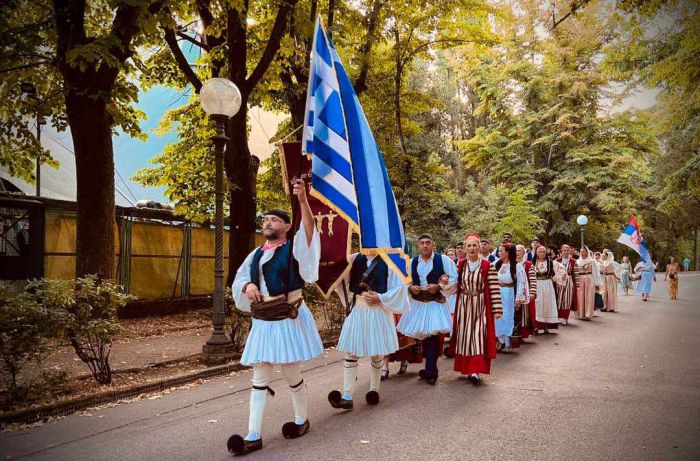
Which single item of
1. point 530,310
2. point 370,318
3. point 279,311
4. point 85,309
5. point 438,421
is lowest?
point 438,421

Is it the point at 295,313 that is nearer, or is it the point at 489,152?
the point at 295,313

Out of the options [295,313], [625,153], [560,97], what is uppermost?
[560,97]

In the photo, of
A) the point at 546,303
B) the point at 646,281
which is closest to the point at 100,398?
the point at 546,303

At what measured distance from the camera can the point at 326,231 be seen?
684 centimetres

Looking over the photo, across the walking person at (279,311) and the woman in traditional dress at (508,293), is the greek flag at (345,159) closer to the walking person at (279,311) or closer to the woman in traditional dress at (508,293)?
the walking person at (279,311)

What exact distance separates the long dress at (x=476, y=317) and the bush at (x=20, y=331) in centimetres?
532

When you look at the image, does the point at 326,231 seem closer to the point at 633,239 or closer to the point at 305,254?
the point at 305,254

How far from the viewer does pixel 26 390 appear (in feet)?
20.9

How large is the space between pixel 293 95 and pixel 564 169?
1029 inches

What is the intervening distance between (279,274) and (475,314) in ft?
13.4

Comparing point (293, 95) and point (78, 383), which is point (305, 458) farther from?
point (293, 95)

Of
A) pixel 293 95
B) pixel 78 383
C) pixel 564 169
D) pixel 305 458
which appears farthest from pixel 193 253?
pixel 564 169

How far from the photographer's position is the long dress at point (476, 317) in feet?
26.1

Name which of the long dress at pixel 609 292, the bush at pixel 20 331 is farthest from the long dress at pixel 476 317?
the long dress at pixel 609 292
